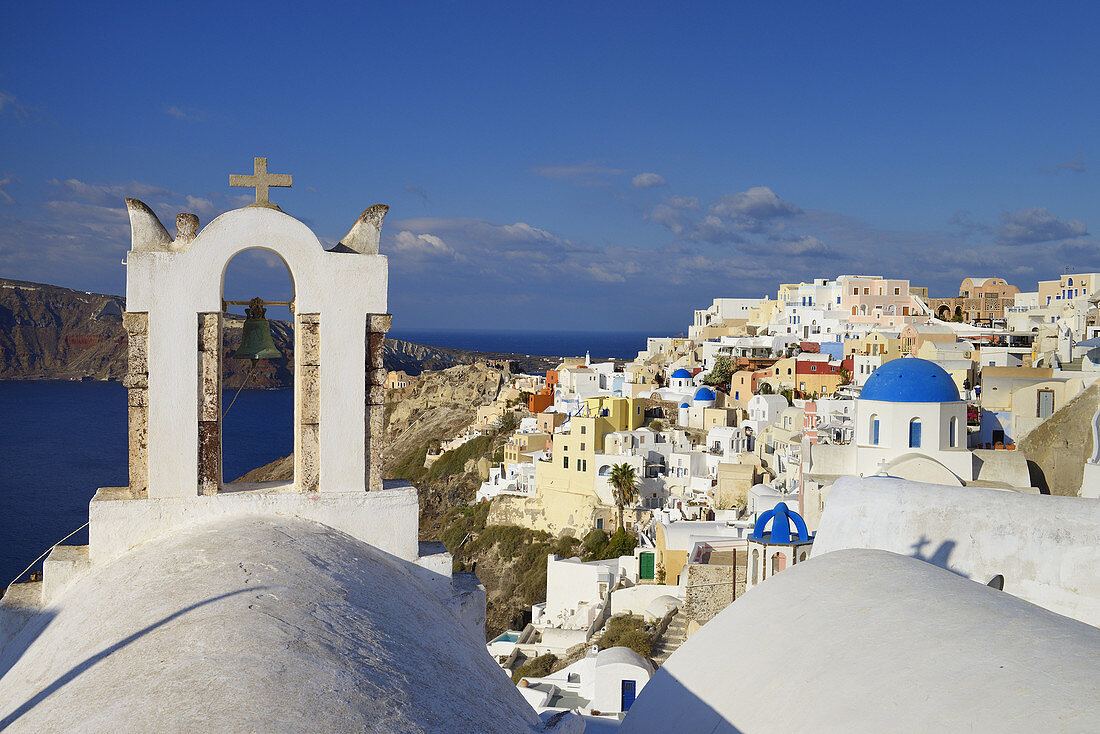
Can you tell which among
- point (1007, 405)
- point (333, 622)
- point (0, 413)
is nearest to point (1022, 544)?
point (333, 622)

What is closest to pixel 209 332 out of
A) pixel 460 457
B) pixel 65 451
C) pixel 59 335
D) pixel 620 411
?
pixel 620 411

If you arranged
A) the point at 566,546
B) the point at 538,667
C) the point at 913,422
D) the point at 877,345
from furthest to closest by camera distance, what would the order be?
the point at 877,345 < the point at 566,546 < the point at 538,667 < the point at 913,422

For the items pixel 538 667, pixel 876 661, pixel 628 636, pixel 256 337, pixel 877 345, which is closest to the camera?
pixel 876 661

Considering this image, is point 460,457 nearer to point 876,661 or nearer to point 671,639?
point 671,639

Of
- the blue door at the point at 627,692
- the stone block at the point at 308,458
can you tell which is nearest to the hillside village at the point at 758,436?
the blue door at the point at 627,692

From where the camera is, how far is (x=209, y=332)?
423 centimetres

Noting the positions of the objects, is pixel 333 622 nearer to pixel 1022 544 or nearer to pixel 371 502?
pixel 371 502

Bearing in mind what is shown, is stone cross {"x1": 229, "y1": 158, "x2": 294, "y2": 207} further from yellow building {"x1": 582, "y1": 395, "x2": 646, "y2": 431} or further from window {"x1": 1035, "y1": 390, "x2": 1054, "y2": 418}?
yellow building {"x1": 582, "y1": 395, "x2": 646, "y2": 431}

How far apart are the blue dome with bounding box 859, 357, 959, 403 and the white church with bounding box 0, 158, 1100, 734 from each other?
1357 centimetres

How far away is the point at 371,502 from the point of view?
14.0 ft

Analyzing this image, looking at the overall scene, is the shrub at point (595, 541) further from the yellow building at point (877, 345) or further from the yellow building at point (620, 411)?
the yellow building at point (877, 345)

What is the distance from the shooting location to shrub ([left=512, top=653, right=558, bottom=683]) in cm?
1800

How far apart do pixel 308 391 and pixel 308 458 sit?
0.34 metres

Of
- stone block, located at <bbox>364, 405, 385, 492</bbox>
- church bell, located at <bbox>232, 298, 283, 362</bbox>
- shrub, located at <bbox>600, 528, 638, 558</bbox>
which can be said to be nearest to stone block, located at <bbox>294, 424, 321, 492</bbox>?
stone block, located at <bbox>364, 405, 385, 492</bbox>
